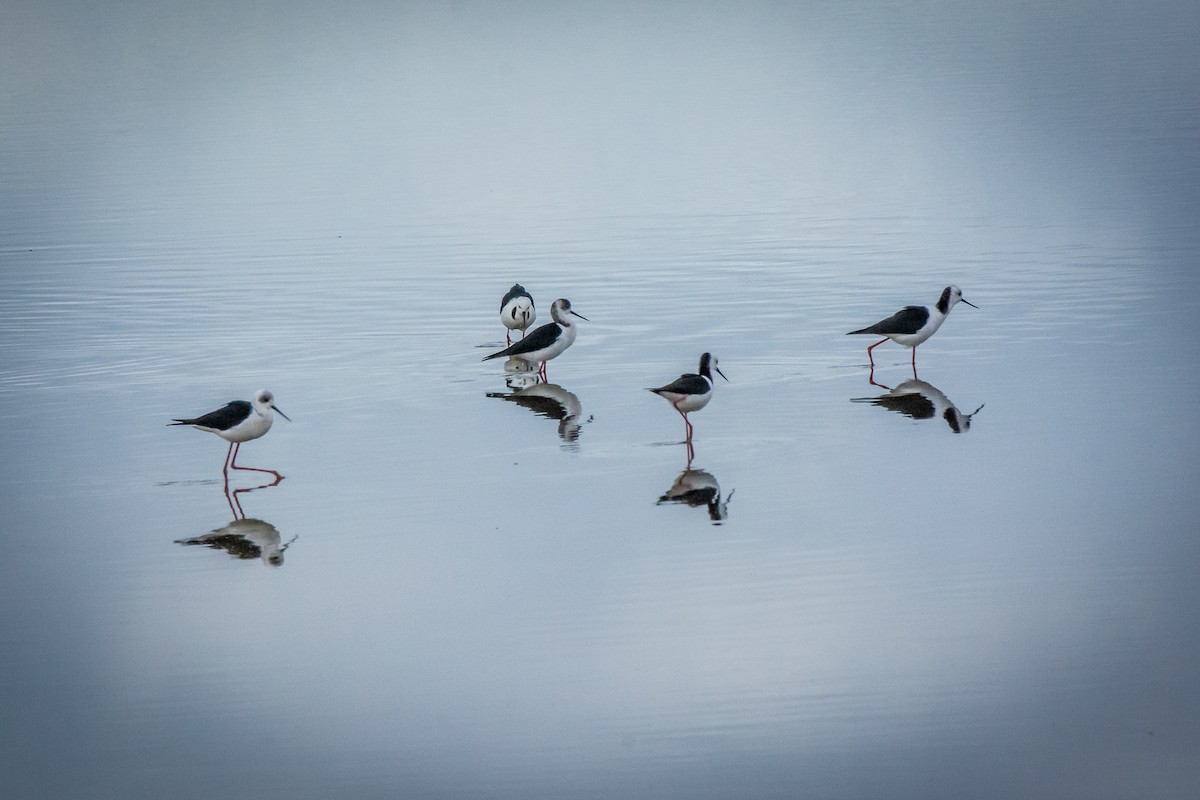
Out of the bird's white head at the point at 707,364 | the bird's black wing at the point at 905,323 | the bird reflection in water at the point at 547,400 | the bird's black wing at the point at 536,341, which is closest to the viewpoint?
the bird's white head at the point at 707,364

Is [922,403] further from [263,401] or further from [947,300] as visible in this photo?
[263,401]

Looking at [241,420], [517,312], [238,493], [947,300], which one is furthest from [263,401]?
[947,300]

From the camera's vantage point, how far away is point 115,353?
15961 mm

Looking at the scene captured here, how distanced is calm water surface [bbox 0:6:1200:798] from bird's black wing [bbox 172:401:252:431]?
41cm

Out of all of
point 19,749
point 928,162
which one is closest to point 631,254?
point 928,162

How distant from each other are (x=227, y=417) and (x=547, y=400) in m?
3.12

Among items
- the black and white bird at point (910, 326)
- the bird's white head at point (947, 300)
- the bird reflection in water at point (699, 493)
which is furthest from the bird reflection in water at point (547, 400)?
the bird's white head at point (947, 300)

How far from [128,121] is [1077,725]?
112 ft

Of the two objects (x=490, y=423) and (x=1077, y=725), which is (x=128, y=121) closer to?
(x=490, y=423)

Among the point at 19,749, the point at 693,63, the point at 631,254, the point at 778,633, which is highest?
the point at 693,63

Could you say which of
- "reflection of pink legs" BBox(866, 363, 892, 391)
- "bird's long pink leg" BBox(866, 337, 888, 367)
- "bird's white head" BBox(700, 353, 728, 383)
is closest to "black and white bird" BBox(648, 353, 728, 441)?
"bird's white head" BBox(700, 353, 728, 383)

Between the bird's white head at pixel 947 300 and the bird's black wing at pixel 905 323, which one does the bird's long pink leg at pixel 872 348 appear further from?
the bird's white head at pixel 947 300

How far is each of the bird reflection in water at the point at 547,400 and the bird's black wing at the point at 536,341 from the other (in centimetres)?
26

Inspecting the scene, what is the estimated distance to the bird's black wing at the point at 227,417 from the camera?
11539 millimetres
